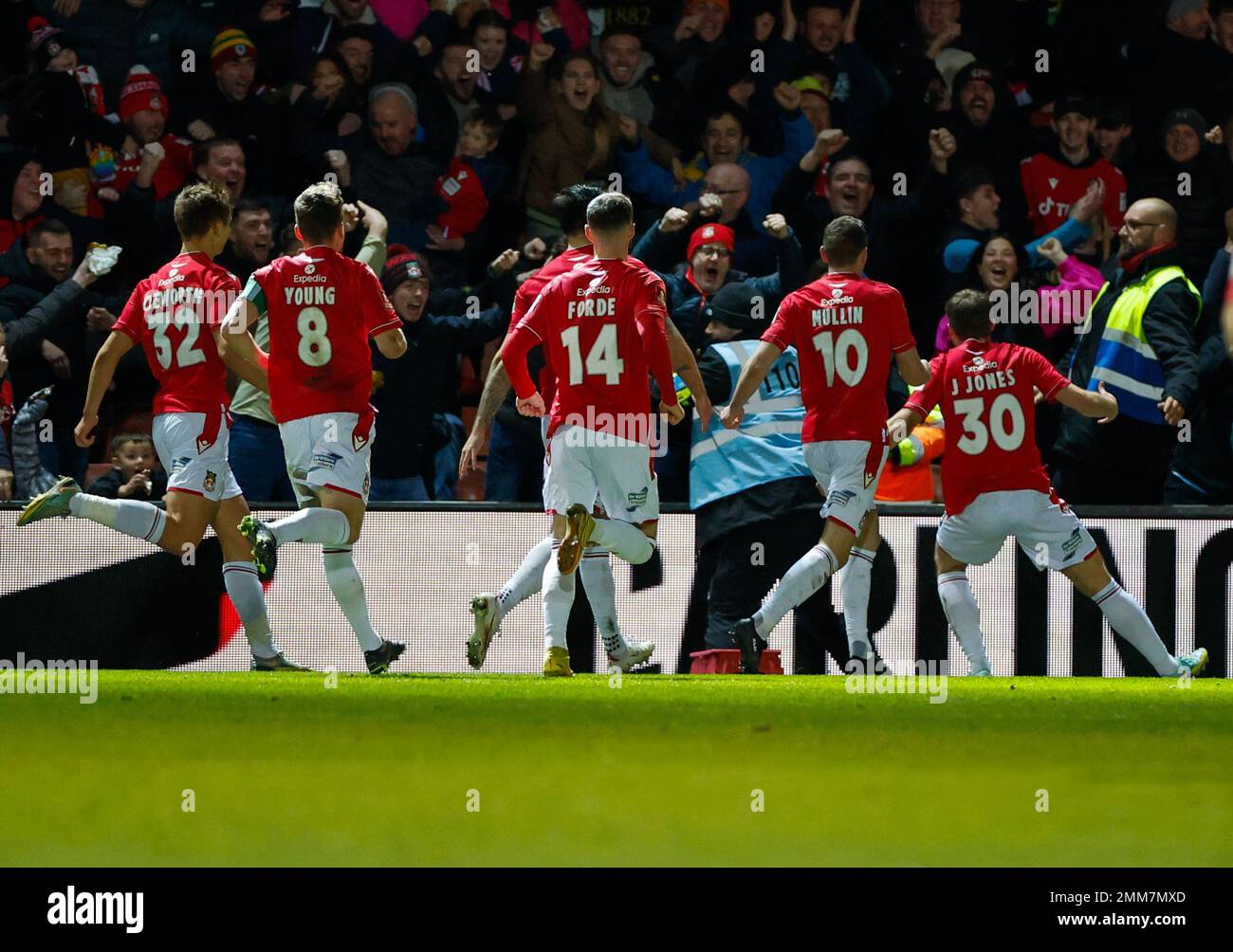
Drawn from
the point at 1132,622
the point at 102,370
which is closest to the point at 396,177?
the point at 102,370

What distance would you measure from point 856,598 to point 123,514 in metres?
3.24

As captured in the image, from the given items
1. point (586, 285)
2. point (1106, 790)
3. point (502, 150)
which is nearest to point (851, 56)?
point (502, 150)

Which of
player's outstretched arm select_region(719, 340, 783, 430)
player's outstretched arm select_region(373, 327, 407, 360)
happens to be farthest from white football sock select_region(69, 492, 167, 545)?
player's outstretched arm select_region(719, 340, 783, 430)

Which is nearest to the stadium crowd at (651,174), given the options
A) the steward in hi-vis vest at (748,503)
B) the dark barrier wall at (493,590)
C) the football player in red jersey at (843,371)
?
the steward in hi-vis vest at (748,503)

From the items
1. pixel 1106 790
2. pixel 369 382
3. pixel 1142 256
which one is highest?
pixel 1142 256

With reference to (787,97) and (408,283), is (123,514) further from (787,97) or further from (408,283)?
(787,97)

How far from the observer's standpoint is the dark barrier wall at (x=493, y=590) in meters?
8.65

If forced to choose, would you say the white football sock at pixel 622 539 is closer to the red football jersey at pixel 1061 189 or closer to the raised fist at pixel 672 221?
the raised fist at pixel 672 221

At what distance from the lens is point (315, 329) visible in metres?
6.68

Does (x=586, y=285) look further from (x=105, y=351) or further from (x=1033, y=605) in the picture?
(x=1033, y=605)

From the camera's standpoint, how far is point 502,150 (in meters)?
10.5

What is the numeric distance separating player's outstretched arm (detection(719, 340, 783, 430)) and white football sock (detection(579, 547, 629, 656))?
910 mm

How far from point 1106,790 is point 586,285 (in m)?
2.80

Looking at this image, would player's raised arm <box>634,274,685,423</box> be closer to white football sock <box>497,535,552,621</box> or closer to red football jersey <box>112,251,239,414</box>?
white football sock <box>497,535,552,621</box>
